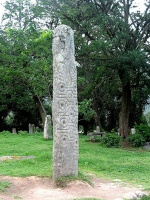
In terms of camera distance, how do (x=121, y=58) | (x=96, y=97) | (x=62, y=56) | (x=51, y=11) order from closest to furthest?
(x=62, y=56)
(x=121, y=58)
(x=51, y=11)
(x=96, y=97)

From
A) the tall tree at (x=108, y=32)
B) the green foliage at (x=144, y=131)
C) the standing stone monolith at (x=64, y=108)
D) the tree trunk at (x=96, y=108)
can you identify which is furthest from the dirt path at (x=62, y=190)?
the tree trunk at (x=96, y=108)

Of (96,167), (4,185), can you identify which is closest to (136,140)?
(96,167)

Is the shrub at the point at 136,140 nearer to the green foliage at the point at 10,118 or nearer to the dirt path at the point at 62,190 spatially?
the dirt path at the point at 62,190

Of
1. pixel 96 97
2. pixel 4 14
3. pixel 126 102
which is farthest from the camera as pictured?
pixel 96 97

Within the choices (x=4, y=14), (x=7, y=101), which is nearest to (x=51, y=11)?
(x=4, y=14)

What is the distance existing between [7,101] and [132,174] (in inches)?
805

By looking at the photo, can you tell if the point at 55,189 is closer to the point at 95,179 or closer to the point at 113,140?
the point at 95,179

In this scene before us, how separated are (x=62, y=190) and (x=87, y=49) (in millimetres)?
12982

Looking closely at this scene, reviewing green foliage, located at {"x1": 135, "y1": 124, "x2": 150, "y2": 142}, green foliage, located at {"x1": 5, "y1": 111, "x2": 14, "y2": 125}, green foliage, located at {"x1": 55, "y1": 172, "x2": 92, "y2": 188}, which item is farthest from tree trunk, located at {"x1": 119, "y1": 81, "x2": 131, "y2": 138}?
green foliage, located at {"x1": 55, "y1": 172, "x2": 92, "y2": 188}

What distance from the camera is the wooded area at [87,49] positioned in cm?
1944

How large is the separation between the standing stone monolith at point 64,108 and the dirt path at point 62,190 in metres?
0.50

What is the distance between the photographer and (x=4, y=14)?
28688mm

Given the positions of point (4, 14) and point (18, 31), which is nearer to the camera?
point (18, 31)

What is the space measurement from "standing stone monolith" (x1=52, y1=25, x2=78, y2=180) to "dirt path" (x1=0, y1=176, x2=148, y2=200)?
504mm
